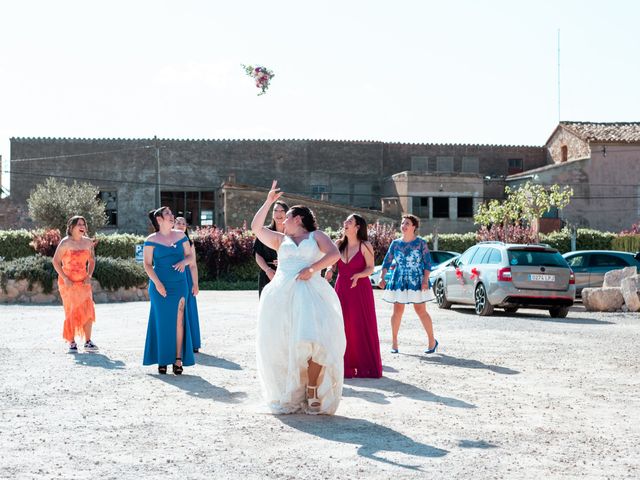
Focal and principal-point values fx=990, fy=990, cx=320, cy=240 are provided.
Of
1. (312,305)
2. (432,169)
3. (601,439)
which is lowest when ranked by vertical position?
(601,439)

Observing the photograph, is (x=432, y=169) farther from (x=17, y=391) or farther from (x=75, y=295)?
(x=17, y=391)

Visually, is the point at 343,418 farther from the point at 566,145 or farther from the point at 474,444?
the point at 566,145

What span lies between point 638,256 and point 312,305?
1937 cm

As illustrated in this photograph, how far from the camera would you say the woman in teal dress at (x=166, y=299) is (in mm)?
11180

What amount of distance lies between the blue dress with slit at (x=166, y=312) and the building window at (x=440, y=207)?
46199 mm

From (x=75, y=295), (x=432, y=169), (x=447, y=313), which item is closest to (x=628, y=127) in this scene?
(x=432, y=169)

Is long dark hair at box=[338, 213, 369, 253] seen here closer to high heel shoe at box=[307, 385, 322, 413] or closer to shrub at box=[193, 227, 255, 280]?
high heel shoe at box=[307, 385, 322, 413]

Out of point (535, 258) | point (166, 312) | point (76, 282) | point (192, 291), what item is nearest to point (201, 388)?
point (166, 312)

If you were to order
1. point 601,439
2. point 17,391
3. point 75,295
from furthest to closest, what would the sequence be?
point 75,295, point 17,391, point 601,439

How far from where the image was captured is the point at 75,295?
45.6 feet

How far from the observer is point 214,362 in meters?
12.4

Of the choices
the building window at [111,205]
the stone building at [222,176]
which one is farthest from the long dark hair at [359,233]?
the building window at [111,205]

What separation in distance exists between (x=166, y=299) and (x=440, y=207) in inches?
1837

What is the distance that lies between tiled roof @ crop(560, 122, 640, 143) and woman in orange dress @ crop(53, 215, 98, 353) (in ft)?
146
